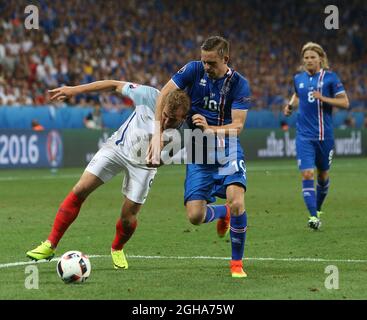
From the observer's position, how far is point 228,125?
8.67 metres

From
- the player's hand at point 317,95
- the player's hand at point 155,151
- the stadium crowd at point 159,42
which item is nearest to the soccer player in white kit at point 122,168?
the player's hand at point 155,151

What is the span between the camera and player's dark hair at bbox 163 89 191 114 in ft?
27.9

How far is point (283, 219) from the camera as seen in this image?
14.0 metres

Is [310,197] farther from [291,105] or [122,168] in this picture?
[122,168]

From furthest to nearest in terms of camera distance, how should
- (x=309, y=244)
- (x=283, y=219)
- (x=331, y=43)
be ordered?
(x=331, y=43)
(x=283, y=219)
(x=309, y=244)

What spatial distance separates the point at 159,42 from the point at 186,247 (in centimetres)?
2280

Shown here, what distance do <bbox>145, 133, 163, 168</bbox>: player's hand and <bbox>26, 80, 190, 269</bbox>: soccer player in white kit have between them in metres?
0.60

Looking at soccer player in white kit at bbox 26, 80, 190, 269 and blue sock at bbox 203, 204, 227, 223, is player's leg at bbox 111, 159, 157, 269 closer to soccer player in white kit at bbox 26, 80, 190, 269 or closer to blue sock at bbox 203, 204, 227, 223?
soccer player in white kit at bbox 26, 80, 190, 269

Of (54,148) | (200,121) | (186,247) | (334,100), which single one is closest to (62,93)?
(200,121)

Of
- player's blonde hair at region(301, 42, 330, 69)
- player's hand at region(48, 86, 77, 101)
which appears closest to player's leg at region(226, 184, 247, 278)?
player's hand at region(48, 86, 77, 101)

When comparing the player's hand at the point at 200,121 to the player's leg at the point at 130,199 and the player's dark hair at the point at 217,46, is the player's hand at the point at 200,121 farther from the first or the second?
the player's leg at the point at 130,199
